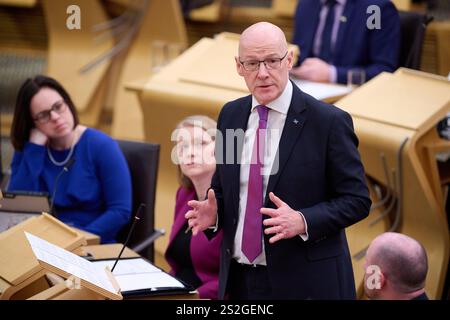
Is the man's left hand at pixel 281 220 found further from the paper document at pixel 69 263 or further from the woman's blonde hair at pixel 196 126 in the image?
the woman's blonde hair at pixel 196 126

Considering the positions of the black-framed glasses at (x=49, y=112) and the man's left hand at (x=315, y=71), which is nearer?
the black-framed glasses at (x=49, y=112)

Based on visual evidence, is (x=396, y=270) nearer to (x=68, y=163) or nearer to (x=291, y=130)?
(x=291, y=130)

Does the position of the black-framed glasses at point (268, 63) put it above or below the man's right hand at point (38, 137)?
above

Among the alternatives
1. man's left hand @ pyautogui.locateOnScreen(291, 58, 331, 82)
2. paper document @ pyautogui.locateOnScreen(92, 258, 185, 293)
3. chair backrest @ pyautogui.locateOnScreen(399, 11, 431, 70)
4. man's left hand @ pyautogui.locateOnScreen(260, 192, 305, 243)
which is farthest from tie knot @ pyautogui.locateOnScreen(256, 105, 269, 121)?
chair backrest @ pyautogui.locateOnScreen(399, 11, 431, 70)

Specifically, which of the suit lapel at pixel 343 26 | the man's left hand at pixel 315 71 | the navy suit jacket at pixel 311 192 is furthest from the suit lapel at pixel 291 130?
the man's left hand at pixel 315 71

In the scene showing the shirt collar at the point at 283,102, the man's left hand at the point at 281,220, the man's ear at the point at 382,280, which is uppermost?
the shirt collar at the point at 283,102

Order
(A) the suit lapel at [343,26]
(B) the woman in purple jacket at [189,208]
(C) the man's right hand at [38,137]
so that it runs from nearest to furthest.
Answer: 1. (B) the woman in purple jacket at [189,208]
2. (C) the man's right hand at [38,137]
3. (A) the suit lapel at [343,26]

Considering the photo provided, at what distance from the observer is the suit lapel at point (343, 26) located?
3625 millimetres

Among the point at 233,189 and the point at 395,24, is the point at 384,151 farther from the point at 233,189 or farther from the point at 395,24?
the point at 233,189

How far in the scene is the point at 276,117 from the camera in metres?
2.32

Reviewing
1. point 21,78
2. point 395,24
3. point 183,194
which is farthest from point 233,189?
point 21,78

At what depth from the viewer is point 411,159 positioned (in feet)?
10.6

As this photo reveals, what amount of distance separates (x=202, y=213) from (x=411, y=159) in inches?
43.6

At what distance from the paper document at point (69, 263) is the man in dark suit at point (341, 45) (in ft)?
5.27
